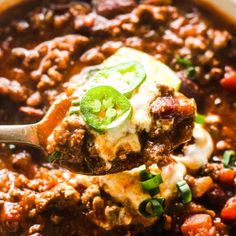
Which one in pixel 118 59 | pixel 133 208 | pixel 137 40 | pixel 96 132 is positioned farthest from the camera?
pixel 137 40

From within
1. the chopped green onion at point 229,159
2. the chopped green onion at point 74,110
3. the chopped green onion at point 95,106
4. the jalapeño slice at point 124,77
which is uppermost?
the jalapeño slice at point 124,77

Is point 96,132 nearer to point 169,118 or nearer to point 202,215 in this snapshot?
point 169,118

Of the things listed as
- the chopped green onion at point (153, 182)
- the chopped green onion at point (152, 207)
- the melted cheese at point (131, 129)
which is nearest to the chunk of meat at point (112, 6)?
the melted cheese at point (131, 129)

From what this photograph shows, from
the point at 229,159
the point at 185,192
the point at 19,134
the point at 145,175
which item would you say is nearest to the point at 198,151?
the point at 229,159

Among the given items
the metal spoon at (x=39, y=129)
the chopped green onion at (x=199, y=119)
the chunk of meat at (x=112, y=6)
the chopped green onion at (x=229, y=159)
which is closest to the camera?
the metal spoon at (x=39, y=129)

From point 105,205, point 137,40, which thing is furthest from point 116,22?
point 105,205

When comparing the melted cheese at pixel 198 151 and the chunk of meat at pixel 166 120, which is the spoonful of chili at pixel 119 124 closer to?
the chunk of meat at pixel 166 120
